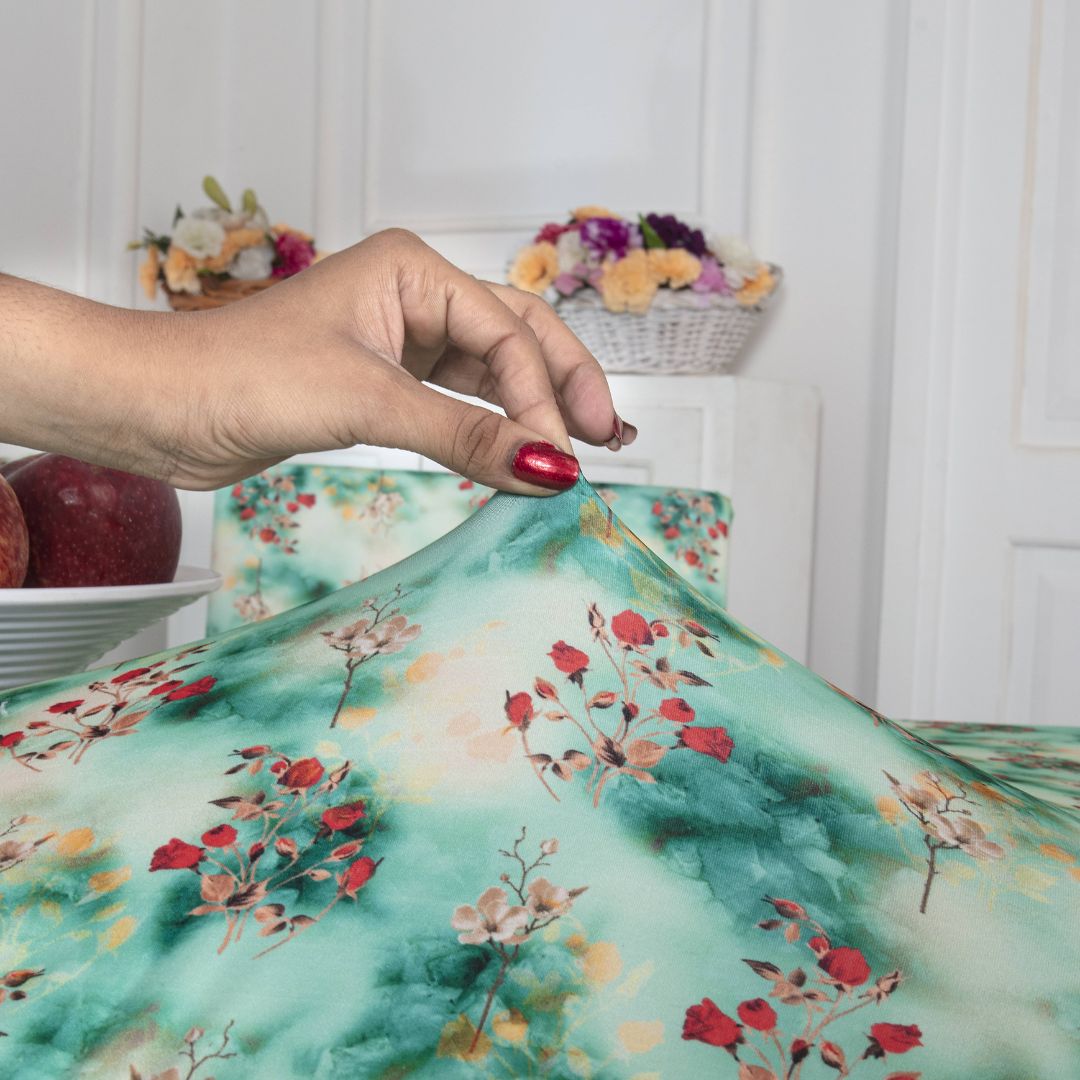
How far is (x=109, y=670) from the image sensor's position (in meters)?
0.39

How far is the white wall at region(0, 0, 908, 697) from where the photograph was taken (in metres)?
2.44

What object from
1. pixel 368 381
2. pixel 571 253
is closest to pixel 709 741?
pixel 368 381

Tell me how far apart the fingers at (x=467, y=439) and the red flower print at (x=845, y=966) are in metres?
0.19

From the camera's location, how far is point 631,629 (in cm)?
35

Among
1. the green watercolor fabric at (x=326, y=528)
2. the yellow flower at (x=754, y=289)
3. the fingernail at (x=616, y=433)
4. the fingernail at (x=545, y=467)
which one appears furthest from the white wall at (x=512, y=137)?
the fingernail at (x=545, y=467)

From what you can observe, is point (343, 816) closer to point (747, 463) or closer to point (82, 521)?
point (82, 521)

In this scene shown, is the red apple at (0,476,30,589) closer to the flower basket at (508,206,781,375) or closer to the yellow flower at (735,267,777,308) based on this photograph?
the flower basket at (508,206,781,375)

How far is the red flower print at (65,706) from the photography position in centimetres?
36

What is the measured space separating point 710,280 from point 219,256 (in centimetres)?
106

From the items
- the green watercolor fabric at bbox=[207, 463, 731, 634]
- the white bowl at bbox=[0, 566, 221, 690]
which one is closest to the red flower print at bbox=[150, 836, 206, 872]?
the white bowl at bbox=[0, 566, 221, 690]

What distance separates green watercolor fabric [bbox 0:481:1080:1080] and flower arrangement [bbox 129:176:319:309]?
2.25m

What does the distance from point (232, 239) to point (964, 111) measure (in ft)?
4.96

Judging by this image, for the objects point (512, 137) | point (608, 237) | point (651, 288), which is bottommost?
point (651, 288)

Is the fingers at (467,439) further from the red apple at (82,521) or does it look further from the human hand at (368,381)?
the red apple at (82,521)
